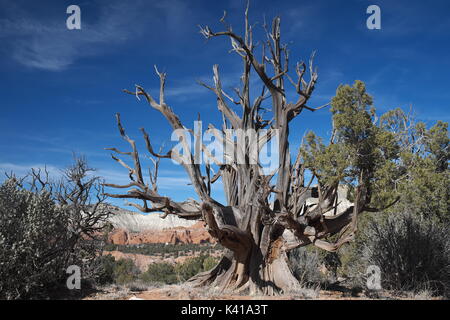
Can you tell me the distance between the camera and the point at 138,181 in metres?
10.6

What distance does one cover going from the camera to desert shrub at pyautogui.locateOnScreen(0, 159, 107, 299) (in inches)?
311

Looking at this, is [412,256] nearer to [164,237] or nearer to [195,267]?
[195,267]

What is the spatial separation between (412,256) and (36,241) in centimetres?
988

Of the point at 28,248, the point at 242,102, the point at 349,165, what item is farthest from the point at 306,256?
the point at 28,248

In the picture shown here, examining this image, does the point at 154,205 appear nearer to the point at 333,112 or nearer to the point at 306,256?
the point at 333,112

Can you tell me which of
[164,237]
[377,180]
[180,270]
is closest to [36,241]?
[377,180]

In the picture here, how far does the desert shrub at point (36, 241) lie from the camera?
791 cm

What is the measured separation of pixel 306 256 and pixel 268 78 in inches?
308

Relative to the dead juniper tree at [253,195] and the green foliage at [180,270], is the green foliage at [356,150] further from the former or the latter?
Result: the green foliage at [180,270]

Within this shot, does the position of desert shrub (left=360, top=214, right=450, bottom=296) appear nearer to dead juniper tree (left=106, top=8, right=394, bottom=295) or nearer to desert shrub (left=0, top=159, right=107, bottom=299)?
dead juniper tree (left=106, top=8, right=394, bottom=295)

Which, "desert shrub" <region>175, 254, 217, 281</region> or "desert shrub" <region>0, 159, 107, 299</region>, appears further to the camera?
"desert shrub" <region>175, 254, 217, 281</region>

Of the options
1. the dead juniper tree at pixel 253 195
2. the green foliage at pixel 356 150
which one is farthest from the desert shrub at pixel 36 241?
the green foliage at pixel 356 150

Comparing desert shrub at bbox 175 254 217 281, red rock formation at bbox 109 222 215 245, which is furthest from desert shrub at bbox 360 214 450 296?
red rock formation at bbox 109 222 215 245

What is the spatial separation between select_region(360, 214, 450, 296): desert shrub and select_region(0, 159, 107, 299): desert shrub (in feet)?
27.7
